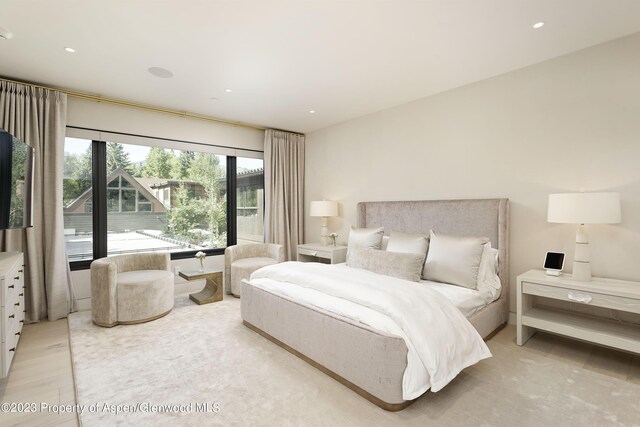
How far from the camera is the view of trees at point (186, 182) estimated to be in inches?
164

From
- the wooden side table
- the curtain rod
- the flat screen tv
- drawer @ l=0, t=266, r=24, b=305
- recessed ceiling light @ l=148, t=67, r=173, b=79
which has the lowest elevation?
the wooden side table

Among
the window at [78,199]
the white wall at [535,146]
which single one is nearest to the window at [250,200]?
the window at [78,199]

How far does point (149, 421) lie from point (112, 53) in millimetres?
3002

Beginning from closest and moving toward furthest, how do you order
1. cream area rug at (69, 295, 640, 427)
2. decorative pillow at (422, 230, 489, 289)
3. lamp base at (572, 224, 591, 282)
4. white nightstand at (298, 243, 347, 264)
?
cream area rug at (69, 295, 640, 427) → lamp base at (572, 224, 591, 282) → decorative pillow at (422, 230, 489, 289) → white nightstand at (298, 243, 347, 264)

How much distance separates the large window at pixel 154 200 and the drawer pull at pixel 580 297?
170 inches

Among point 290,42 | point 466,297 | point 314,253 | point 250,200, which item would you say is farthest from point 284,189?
point 466,297

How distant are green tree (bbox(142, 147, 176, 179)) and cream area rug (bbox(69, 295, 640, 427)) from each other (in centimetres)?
242

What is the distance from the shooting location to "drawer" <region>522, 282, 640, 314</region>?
2.22 m

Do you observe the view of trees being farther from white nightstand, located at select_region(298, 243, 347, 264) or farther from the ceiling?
white nightstand, located at select_region(298, 243, 347, 264)

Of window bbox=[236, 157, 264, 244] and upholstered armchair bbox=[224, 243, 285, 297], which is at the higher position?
window bbox=[236, 157, 264, 244]

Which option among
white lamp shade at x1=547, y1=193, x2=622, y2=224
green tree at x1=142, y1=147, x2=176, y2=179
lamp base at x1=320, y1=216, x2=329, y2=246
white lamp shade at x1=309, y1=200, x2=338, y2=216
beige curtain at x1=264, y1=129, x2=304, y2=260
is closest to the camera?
white lamp shade at x1=547, y1=193, x2=622, y2=224

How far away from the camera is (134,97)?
3877 mm

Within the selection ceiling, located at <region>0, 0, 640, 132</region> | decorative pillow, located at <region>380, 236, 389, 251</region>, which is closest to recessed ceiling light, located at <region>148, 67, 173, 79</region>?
ceiling, located at <region>0, 0, 640, 132</region>

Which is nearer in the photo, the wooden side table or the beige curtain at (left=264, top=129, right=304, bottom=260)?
the wooden side table
